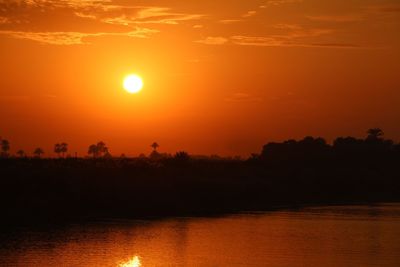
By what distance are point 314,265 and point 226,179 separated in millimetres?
52556

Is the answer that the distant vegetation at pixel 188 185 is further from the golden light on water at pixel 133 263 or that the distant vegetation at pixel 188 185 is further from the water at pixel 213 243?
the golden light on water at pixel 133 263

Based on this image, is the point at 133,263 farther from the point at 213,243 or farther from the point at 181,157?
the point at 181,157

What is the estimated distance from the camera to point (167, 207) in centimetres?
7212

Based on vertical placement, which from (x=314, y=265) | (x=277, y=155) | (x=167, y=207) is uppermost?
(x=277, y=155)

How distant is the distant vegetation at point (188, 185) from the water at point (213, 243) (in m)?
7.96

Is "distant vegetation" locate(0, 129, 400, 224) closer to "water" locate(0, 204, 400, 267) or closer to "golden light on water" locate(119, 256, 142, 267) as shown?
"water" locate(0, 204, 400, 267)

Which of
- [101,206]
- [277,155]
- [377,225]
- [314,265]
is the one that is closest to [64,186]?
[101,206]

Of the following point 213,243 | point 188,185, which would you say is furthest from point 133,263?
point 188,185

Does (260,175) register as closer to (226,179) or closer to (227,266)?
(226,179)

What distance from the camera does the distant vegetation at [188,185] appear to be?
204 ft

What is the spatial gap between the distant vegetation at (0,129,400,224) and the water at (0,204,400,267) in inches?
→ 313

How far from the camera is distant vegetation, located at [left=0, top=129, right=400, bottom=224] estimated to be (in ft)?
204

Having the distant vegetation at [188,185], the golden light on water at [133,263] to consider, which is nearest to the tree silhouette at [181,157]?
the distant vegetation at [188,185]

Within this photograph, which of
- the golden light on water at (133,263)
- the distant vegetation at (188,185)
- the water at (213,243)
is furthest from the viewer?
the distant vegetation at (188,185)
